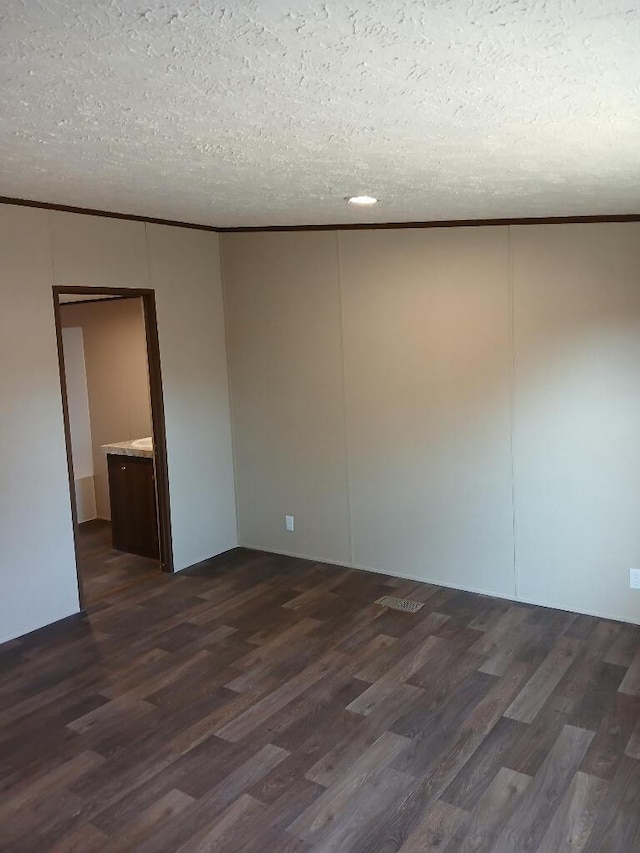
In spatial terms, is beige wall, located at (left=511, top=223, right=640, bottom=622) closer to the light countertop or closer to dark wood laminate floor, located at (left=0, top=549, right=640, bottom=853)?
dark wood laminate floor, located at (left=0, top=549, right=640, bottom=853)

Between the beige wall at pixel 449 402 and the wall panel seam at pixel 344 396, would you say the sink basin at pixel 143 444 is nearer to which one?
the beige wall at pixel 449 402

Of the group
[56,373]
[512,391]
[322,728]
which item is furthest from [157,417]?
[322,728]

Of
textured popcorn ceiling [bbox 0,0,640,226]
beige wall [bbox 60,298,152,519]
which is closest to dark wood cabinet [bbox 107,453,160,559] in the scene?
beige wall [bbox 60,298,152,519]

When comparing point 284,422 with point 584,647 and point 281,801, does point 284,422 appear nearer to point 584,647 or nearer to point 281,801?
point 584,647

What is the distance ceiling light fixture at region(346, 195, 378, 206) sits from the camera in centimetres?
364

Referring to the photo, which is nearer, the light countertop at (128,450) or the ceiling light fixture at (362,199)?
the ceiling light fixture at (362,199)

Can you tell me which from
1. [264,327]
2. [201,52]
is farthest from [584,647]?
[201,52]

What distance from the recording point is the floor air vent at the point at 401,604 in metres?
4.41

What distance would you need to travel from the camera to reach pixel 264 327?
531 centimetres

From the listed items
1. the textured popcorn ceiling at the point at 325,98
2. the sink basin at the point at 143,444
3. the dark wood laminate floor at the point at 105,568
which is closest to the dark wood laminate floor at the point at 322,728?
the dark wood laminate floor at the point at 105,568

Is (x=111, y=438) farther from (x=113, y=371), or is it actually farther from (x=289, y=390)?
(x=289, y=390)

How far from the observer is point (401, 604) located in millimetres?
4484

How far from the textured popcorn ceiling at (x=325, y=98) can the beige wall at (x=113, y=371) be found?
8.42 ft

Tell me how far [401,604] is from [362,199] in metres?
2.52
